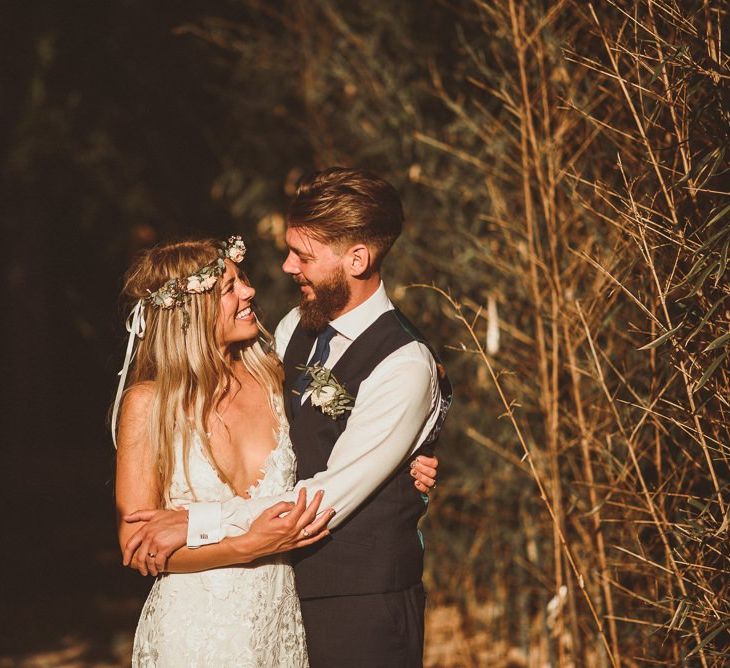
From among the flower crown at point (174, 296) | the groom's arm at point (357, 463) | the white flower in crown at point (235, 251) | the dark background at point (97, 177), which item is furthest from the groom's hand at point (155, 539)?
the dark background at point (97, 177)

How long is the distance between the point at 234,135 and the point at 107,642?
332cm

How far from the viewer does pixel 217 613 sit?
2.37 meters

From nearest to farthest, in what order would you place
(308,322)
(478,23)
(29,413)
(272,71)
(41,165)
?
(308,322) < (478,23) < (272,71) < (41,165) < (29,413)

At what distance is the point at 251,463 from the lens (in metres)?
2.47

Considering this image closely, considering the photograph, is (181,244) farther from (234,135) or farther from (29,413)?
(29,413)

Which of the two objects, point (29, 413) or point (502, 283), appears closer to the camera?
point (502, 283)

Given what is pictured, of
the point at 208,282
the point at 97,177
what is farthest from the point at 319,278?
the point at 97,177

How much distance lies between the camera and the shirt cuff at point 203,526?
2270 mm

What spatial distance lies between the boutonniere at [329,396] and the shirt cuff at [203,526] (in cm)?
37

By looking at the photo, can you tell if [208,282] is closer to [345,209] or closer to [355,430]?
[345,209]

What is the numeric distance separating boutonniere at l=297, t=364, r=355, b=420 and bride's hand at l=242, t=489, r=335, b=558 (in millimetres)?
222

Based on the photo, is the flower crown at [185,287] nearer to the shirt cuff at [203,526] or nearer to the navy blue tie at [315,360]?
the navy blue tie at [315,360]

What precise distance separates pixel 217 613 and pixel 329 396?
606mm

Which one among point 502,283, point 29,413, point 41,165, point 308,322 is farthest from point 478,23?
point 29,413
